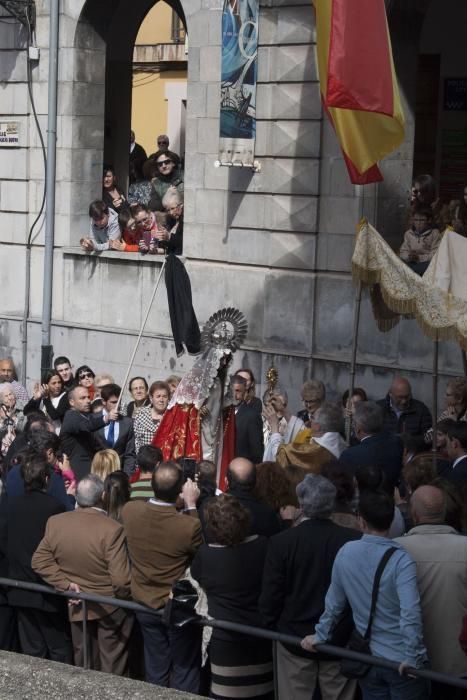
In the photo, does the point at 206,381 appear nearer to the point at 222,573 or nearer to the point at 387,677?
the point at 222,573

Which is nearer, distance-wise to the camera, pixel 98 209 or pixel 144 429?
pixel 144 429

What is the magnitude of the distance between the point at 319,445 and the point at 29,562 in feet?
8.04

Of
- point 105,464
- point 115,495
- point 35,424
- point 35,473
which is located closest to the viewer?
point 35,473

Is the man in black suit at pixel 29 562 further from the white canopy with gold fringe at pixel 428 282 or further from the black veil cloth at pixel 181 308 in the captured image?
the black veil cloth at pixel 181 308

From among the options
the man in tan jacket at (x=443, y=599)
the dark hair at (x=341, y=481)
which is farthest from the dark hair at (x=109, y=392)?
the man in tan jacket at (x=443, y=599)

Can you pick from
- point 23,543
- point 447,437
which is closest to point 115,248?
point 447,437

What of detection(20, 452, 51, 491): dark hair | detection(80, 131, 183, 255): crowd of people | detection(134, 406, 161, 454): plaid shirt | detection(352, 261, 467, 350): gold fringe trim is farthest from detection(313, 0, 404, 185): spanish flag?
detection(80, 131, 183, 255): crowd of people

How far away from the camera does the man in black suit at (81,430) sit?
40.1 ft

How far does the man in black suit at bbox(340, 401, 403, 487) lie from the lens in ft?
31.3

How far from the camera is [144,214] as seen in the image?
53.9 feet

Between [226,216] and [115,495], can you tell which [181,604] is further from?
[226,216]

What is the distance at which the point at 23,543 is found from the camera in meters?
8.44

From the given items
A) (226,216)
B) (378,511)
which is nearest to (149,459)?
(378,511)

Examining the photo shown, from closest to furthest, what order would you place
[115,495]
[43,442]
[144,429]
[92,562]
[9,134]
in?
[92,562]
[115,495]
[43,442]
[144,429]
[9,134]
